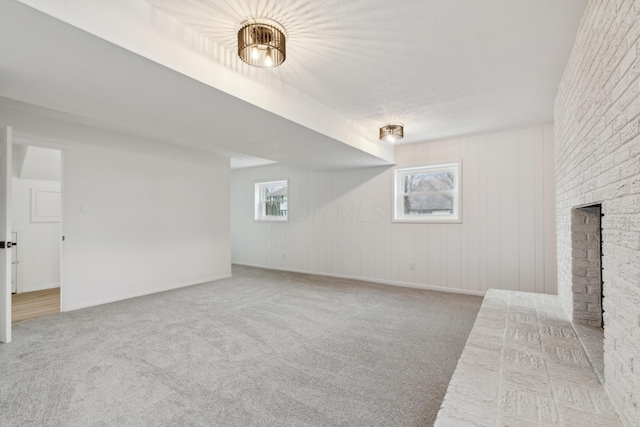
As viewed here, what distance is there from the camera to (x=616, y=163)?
137cm

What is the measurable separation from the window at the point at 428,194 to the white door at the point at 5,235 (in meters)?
4.93

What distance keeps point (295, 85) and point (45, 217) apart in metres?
4.92

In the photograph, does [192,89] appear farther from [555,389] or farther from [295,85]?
[555,389]

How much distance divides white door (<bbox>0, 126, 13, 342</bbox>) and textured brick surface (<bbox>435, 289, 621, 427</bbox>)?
3.66m

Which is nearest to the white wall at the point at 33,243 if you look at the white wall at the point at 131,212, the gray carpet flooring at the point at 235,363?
the white wall at the point at 131,212

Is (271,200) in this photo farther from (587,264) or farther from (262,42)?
(587,264)

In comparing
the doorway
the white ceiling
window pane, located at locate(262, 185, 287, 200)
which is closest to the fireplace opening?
the white ceiling

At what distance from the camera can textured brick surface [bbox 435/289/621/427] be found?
1387mm

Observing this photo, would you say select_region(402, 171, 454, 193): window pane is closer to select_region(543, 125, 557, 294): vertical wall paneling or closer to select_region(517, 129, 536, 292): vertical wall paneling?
select_region(517, 129, 536, 292): vertical wall paneling

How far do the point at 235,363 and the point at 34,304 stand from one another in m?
3.56

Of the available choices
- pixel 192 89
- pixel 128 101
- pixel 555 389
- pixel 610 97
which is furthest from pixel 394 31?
pixel 555 389

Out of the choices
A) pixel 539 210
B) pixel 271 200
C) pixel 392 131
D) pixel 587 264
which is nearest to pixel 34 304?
pixel 271 200

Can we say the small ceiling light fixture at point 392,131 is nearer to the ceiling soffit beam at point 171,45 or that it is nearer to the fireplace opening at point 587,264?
the ceiling soffit beam at point 171,45

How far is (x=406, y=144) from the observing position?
5242 mm
